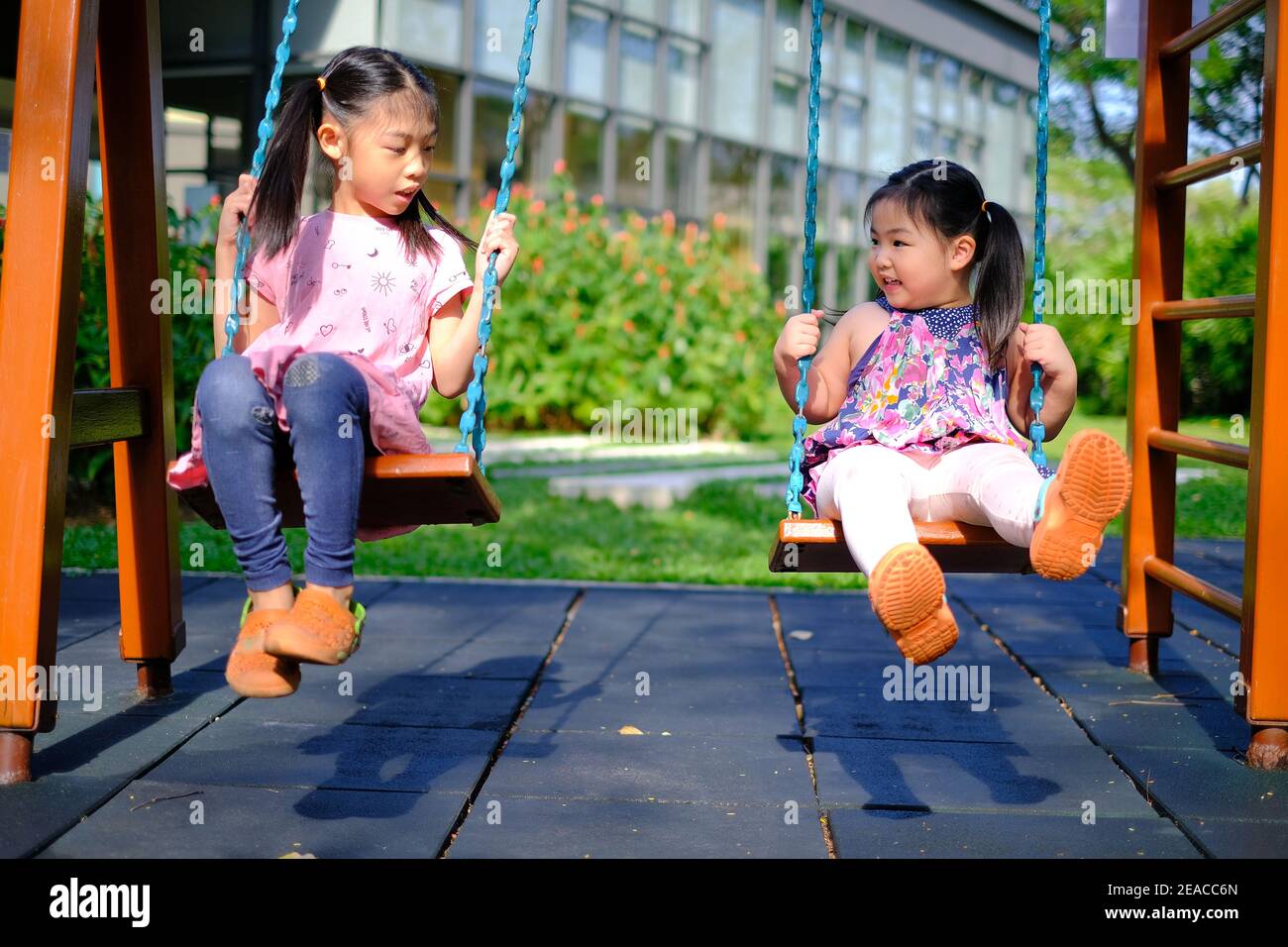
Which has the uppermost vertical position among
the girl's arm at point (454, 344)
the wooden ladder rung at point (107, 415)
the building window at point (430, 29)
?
the building window at point (430, 29)

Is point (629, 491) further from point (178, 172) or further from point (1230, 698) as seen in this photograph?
point (178, 172)

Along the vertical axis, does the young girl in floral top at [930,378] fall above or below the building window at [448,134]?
below

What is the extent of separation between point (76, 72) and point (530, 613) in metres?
2.68

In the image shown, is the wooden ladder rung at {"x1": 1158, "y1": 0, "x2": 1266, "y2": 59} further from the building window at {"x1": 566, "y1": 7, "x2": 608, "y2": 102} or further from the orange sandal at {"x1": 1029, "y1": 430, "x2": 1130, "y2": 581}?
the building window at {"x1": 566, "y1": 7, "x2": 608, "y2": 102}

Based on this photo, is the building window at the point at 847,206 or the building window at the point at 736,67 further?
the building window at the point at 847,206

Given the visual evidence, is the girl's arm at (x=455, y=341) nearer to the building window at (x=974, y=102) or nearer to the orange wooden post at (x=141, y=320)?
the orange wooden post at (x=141, y=320)

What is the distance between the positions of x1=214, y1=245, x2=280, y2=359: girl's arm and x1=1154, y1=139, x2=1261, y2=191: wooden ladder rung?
2430 millimetres

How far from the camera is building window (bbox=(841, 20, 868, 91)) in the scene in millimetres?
19766

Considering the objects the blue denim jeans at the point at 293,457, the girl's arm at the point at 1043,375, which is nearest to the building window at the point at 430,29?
the girl's arm at the point at 1043,375

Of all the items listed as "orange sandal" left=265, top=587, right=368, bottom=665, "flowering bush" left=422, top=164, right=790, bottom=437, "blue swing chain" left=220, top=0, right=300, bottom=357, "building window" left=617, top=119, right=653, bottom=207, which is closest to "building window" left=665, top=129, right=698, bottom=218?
"building window" left=617, top=119, right=653, bottom=207

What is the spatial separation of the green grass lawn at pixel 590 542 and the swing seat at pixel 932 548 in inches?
119

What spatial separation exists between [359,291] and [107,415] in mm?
868

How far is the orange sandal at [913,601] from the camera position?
2.75m

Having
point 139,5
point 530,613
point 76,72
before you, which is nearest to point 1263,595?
point 530,613
